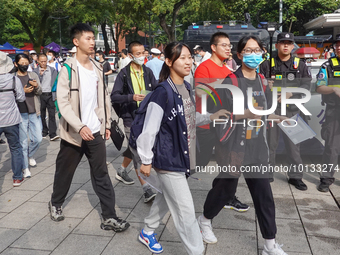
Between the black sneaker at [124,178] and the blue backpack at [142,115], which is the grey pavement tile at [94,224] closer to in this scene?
the black sneaker at [124,178]

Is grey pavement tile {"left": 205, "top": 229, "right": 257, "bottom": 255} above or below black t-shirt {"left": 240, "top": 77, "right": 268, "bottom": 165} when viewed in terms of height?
Answer: below

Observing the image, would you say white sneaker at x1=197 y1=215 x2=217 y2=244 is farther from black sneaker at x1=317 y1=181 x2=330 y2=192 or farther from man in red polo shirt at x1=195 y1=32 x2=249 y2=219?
black sneaker at x1=317 y1=181 x2=330 y2=192

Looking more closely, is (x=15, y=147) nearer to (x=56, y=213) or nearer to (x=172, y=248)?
(x=56, y=213)

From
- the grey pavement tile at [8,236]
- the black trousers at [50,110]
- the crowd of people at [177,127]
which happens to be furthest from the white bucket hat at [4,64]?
the black trousers at [50,110]

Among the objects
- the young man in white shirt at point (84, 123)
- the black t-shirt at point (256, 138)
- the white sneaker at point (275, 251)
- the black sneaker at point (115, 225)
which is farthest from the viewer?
the black sneaker at point (115, 225)

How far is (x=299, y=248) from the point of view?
3.43 meters

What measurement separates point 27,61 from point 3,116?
1.18 m

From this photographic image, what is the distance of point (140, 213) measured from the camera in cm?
429

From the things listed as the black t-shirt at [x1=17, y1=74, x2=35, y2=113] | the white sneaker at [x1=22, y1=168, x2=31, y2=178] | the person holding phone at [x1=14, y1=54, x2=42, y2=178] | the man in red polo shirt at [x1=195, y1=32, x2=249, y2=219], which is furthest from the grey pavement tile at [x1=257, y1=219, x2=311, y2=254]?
the black t-shirt at [x1=17, y1=74, x2=35, y2=113]

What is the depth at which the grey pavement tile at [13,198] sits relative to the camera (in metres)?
4.53

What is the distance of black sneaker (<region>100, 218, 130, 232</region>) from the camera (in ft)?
12.4

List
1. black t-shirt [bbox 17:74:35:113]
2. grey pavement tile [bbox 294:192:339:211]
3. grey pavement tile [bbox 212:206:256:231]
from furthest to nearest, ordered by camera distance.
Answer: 1. black t-shirt [bbox 17:74:35:113]
2. grey pavement tile [bbox 294:192:339:211]
3. grey pavement tile [bbox 212:206:256:231]

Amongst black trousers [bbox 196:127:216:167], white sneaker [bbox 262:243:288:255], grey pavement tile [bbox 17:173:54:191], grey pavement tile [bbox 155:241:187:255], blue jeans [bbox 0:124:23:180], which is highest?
black trousers [bbox 196:127:216:167]

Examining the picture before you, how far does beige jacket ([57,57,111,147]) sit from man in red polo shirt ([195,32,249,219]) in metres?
0.95
